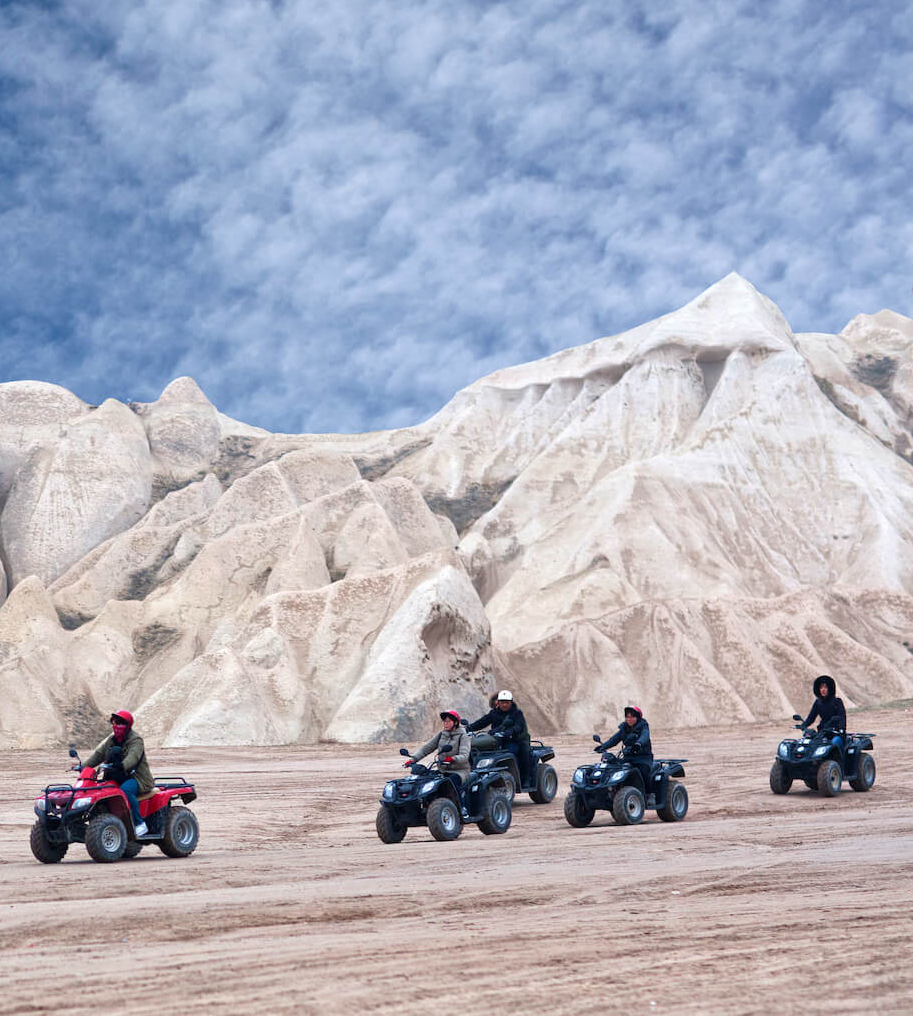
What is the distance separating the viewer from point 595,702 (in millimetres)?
44000

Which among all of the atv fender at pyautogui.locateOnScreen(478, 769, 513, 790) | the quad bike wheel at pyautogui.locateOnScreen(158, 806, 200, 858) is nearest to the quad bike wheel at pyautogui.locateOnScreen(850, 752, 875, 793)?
the atv fender at pyautogui.locateOnScreen(478, 769, 513, 790)

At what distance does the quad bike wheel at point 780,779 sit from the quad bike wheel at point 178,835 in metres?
9.45

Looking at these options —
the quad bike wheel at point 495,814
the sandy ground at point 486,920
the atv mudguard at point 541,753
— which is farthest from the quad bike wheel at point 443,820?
the atv mudguard at point 541,753

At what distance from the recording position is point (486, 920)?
7461mm

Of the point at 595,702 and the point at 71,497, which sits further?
the point at 71,497

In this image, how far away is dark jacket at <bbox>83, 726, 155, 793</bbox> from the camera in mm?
10938

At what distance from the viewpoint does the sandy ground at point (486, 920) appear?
549cm

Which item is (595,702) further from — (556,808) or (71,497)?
(71,497)

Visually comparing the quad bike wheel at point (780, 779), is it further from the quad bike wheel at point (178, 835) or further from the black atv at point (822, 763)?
the quad bike wheel at point (178, 835)

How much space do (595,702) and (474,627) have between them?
6.97m

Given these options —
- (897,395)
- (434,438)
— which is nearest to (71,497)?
(434,438)

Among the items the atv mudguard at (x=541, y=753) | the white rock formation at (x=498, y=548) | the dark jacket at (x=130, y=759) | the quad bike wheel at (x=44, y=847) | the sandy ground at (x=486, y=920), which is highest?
the white rock formation at (x=498, y=548)

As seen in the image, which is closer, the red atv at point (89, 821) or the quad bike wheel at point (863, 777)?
the red atv at point (89, 821)

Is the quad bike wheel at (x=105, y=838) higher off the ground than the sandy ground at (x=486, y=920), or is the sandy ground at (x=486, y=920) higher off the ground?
the quad bike wheel at (x=105, y=838)
